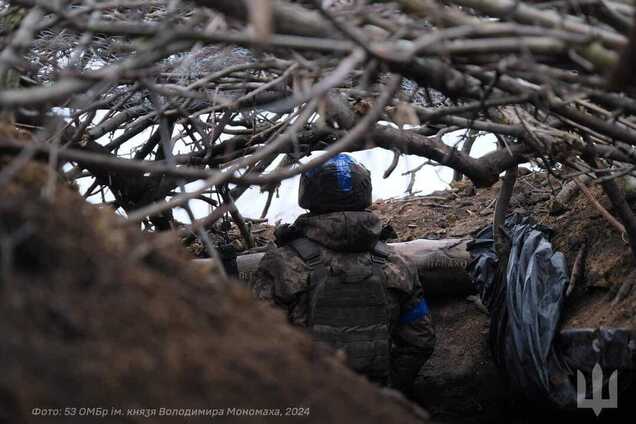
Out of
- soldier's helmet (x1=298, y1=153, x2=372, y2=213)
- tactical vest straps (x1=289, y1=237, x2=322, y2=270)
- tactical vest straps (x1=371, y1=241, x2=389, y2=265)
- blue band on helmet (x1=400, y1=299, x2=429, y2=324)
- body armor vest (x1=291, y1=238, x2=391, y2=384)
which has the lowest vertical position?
blue band on helmet (x1=400, y1=299, x2=429, y2=324)

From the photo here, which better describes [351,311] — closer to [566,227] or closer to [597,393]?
[597,393]

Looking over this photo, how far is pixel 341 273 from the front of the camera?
5605 mm

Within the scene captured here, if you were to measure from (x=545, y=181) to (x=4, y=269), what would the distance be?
230 inches

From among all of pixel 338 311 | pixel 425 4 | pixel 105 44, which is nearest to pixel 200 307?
pixel 425 4

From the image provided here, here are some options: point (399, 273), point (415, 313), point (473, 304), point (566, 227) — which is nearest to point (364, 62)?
point (399, 273)

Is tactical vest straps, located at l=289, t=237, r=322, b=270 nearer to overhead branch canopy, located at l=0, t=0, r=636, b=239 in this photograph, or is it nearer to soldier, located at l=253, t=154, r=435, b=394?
soldier, located at l=253, t=154, r=435, b=394

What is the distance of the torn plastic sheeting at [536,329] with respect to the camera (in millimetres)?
5133

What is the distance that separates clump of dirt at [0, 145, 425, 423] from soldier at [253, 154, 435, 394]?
311 cm

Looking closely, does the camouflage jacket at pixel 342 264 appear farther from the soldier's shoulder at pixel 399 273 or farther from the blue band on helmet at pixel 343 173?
the blue band on helmet at pixel 343 173

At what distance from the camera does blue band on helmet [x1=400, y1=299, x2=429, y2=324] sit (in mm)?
5945

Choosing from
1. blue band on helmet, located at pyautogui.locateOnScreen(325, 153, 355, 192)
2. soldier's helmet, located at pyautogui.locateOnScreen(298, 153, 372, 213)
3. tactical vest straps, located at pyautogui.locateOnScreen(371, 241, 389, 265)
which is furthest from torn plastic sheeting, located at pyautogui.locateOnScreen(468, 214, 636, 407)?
blue band on helmet, located at pyautogui.locateOnScreen(325, 153, 355, 192)

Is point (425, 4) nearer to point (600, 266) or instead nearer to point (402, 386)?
point (600, 266)

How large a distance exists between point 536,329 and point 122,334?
390cm

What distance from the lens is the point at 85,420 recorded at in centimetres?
199
